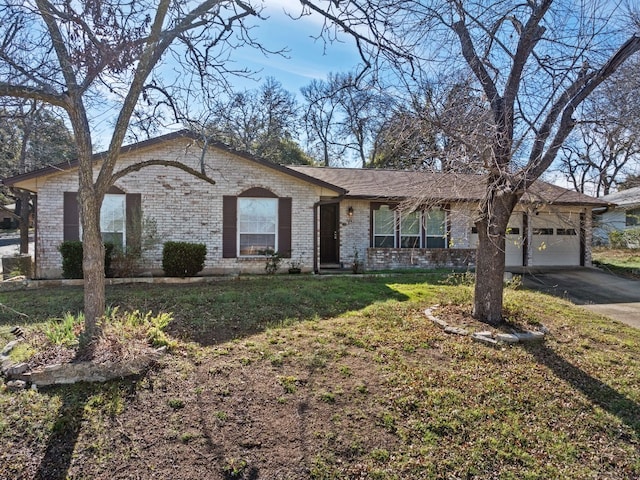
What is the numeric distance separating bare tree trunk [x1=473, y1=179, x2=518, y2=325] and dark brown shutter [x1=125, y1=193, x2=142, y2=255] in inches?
335

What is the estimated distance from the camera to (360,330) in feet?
19.5

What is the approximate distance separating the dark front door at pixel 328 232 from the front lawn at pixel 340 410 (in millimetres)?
7872

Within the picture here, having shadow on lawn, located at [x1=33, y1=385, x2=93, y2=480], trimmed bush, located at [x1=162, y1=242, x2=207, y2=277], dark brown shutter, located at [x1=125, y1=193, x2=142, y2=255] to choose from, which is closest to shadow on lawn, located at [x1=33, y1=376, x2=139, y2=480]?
shadow on lawn, located at [x1=33, y1=385, x2=93, y2=480]

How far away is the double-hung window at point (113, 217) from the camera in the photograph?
10.7 metres

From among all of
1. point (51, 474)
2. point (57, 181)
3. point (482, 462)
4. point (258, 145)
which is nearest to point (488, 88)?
point (482, 462)

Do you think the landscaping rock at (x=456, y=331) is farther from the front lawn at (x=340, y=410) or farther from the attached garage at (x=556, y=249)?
the attached garage at (x=556, y=249)

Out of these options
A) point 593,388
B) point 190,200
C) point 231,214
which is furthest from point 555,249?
point 190,200

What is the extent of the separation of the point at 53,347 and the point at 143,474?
2.48 meters

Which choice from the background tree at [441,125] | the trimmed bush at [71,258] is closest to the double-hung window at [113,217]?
the trimmed bush at [71,258]

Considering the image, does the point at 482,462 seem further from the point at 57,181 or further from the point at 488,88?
the point at 57,181

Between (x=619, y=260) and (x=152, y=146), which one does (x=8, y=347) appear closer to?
(x=152, y=146)

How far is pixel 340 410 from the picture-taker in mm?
3807

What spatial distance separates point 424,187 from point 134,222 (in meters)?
7.97

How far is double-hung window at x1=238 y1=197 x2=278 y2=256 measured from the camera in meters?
11.6
